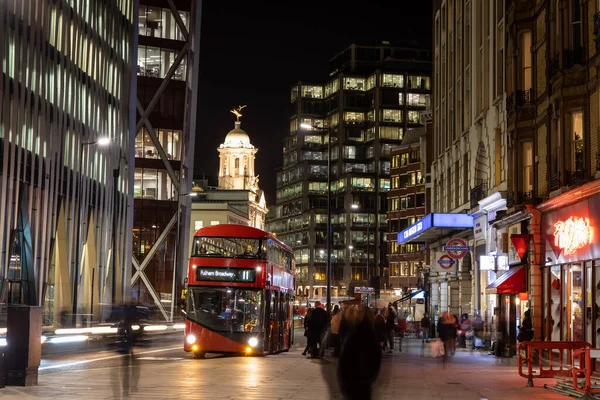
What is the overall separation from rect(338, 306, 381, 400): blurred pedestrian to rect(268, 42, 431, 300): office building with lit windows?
141m

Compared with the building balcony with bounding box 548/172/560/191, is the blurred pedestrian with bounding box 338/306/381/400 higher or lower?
lower

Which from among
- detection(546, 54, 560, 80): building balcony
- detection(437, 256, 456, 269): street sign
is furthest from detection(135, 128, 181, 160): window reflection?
detection(546, 54, 560, 80): building balcony

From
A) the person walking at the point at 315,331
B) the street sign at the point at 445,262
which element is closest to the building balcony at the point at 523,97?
the street sign at the point at 445,262

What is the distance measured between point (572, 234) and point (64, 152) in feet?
126

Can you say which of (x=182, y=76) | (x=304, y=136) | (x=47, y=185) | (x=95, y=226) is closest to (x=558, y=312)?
(x=47, y=185)

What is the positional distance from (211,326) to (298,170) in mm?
139333

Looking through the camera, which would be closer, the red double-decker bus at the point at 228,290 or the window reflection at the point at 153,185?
the red double-decker bus at the point at 228,290

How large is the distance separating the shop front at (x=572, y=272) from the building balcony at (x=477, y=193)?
1037cm

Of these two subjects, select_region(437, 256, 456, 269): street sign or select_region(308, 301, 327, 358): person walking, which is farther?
select_region(437, 256, 456, 269): street sign

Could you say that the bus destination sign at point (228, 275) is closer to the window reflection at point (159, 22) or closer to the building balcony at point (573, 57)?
the building balcony at point (573, 57)

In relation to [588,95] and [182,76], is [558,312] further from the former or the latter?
[182,76]

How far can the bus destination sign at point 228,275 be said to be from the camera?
28797 mm

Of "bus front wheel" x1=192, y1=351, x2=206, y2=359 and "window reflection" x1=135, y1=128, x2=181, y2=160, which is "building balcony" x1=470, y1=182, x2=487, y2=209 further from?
"window reflection" x1=135, y1=128, x2=181, y2=160

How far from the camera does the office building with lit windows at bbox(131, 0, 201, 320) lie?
90.1 m
